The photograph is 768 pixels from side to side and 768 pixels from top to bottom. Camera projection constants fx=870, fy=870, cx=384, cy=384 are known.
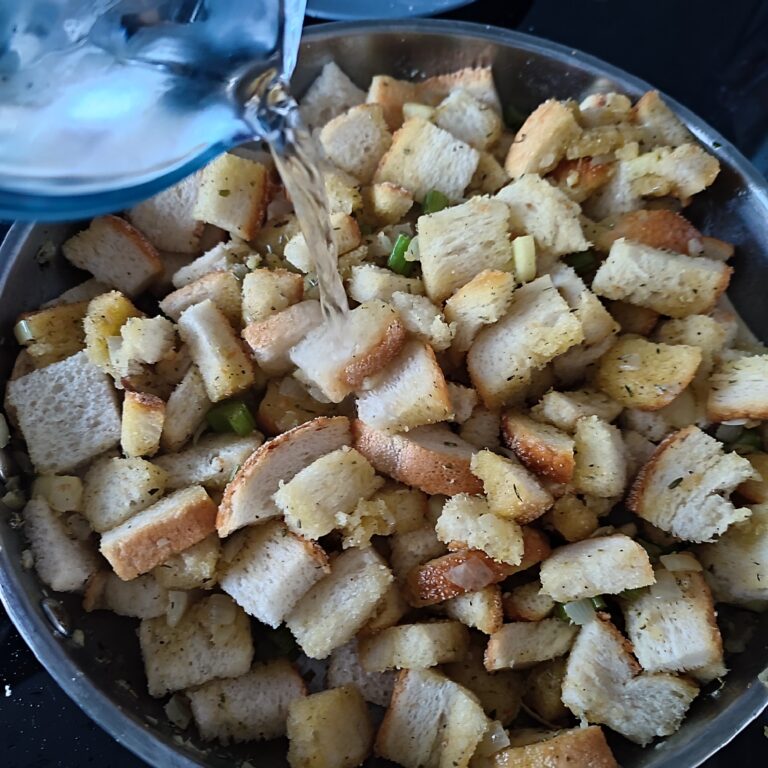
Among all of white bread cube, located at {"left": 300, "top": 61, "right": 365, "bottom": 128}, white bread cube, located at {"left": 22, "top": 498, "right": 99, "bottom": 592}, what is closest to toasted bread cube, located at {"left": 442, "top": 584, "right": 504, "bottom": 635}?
white bread cube, located at {"left": 22, "top": 498, "right": 99, "bottom": 592}

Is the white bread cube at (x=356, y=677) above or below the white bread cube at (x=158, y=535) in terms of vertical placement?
below

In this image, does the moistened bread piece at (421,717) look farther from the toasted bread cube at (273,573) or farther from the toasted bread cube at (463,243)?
the toasted bread cube at (463,243)

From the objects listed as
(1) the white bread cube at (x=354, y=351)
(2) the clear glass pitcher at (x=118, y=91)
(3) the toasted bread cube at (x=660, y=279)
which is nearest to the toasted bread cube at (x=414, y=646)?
(1) the white bread cube at (x=354, y=351)

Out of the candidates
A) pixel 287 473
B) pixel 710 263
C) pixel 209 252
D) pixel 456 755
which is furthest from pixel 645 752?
pixel 209 252

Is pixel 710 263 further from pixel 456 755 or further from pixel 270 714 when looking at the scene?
pixel 270 714

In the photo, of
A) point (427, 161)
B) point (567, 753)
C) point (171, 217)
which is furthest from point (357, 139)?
point (567, 753)

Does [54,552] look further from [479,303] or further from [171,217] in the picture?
[479,303]

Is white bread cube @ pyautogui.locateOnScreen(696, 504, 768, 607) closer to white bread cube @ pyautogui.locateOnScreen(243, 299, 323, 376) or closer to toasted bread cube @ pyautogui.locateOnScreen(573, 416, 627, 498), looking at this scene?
toasted bread cube @ pyautogui.locateOnScreen(573, 416, 627, 498)
